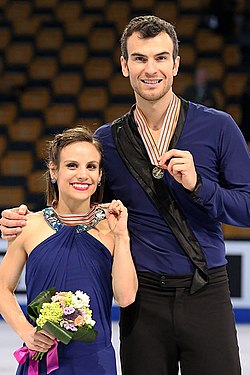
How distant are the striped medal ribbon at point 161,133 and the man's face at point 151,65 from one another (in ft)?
0.26

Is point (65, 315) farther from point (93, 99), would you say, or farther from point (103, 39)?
point (103, 39)

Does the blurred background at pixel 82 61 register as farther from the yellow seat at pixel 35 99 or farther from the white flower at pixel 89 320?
the white flower at pixel 89 320

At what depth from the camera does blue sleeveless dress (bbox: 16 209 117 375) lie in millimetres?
2992

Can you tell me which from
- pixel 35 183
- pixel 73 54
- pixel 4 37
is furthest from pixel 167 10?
pixel 35 183

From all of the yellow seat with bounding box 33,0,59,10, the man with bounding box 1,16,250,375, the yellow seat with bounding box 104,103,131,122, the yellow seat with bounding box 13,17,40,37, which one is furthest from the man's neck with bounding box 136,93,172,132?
the yellow seat with bounding box 33,0,59,10

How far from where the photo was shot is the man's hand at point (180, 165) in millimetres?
2818

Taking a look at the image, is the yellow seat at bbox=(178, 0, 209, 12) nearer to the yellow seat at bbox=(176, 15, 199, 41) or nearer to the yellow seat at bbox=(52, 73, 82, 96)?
the yellow seat at bbox=(176, 15, 199, 41)

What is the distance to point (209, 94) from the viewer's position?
9156 millimetres

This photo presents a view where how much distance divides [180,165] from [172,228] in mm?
328

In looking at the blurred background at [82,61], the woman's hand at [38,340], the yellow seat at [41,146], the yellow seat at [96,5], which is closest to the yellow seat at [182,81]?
the blurred background at [82,61]

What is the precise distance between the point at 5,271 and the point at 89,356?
427mm

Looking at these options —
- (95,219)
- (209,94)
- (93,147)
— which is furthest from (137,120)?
(209,94)

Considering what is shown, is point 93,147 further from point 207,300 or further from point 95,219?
point 207,300

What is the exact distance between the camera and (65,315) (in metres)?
2.81
